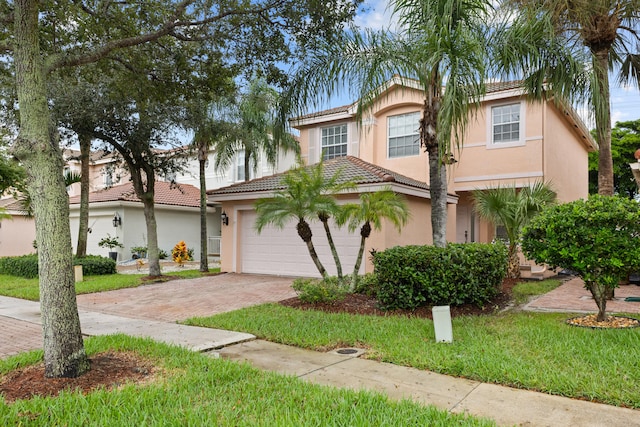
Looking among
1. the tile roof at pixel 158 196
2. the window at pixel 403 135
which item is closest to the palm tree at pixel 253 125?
the window at pixel 403 135

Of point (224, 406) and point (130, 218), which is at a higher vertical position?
point (130, 218)

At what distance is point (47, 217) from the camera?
4.75 m

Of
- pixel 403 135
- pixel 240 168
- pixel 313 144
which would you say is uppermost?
pixel 313 144

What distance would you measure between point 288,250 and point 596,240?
32.7 feet

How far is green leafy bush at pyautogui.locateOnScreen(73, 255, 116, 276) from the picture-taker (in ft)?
50.9

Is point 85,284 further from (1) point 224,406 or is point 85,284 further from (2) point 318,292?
(1) point 224,406

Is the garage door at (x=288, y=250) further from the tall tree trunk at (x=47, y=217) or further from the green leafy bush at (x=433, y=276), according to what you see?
the tall tree trunk at (x=47, y=217)

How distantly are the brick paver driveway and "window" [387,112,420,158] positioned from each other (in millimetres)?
6885

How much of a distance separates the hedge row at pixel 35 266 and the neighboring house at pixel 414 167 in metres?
4.20

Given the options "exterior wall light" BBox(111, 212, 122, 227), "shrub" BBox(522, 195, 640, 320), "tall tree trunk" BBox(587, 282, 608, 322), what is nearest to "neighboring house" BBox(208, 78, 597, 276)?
"shrub" BBox(522, 195, 640, 320)

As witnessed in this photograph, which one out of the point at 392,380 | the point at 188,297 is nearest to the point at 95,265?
the point at 188,297

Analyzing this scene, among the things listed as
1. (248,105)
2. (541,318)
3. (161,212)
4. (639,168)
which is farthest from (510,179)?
(161,212)

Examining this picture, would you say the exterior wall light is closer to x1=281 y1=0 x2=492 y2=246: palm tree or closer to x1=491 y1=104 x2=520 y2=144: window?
x1=281 y1=0 x2=492 y2=246: palm tree

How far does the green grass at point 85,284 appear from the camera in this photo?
11.7 m
